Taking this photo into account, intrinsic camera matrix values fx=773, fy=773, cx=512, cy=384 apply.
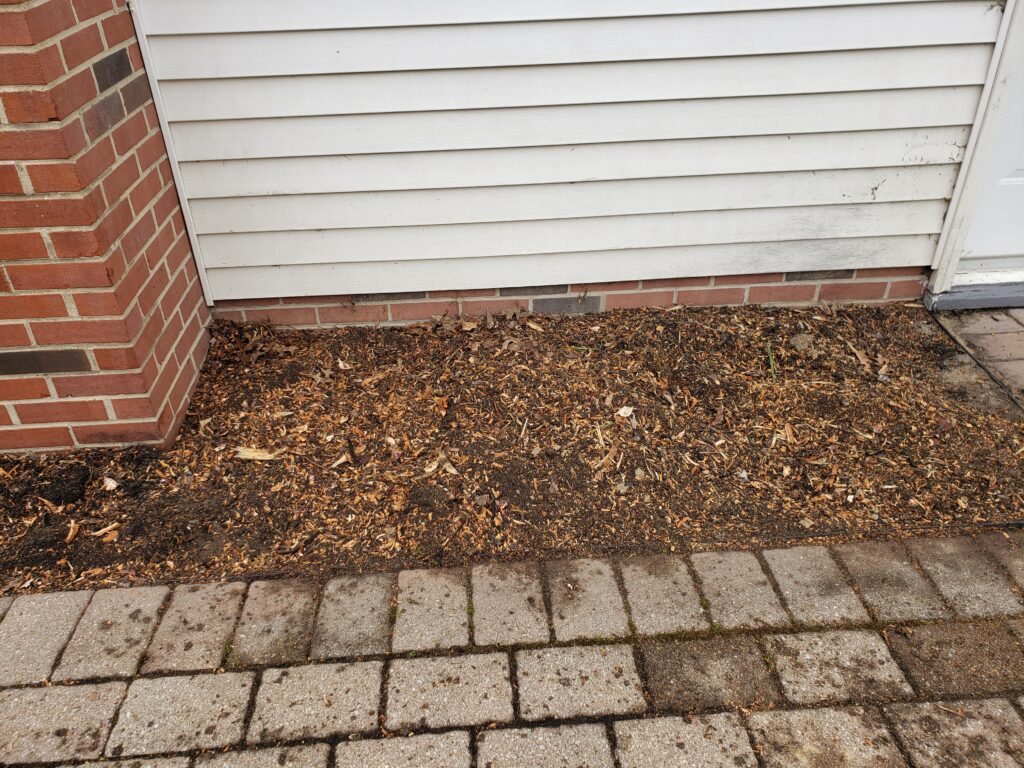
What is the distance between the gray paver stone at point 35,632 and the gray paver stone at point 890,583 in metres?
2.43

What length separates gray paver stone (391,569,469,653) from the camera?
227 centimetres

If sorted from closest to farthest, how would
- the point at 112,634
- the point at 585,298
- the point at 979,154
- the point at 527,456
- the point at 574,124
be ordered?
1. the point at 112,634
2. the point at 527,456
3. the point at 574,124
4. the point at 979,154
5. the point at 585,298

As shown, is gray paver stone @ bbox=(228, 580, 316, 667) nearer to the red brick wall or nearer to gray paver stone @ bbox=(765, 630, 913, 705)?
the red brick wall

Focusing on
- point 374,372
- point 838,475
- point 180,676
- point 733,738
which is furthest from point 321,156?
point 733,738

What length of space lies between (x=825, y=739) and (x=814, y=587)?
0.52m

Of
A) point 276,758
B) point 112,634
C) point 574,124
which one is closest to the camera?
point 276,758

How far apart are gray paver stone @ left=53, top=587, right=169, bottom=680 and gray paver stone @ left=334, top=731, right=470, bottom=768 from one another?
27.8 inches

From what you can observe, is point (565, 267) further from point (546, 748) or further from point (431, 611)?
point (546, 748)

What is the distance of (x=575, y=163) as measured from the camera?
329 cm

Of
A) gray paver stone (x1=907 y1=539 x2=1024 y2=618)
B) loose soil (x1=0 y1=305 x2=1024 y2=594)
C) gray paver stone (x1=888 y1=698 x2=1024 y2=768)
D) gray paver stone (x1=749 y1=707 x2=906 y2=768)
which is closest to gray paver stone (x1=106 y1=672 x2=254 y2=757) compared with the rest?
loose soil (x1=0 y1=305 x2=1024 y2=594)

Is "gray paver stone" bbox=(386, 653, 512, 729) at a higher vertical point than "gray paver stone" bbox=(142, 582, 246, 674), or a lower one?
lower

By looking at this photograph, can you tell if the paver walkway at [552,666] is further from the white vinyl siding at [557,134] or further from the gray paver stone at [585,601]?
the white vinyl siding at [557,134]

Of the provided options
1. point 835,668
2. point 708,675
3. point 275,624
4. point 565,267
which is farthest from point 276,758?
point 565,267

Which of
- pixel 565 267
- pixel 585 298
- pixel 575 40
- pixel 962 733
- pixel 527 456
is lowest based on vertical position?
pixel 962 733
